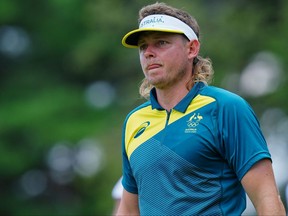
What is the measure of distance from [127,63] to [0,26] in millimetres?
2830

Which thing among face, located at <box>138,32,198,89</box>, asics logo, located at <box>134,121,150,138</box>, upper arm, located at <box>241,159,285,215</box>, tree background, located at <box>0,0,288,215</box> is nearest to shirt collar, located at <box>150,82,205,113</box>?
face, located at <box>138,32,198,89</box>

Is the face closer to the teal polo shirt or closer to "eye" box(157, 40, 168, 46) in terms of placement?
"eye" box(157, 40, 168, 46)

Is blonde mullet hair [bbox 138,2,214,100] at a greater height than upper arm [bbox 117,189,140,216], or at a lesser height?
greater

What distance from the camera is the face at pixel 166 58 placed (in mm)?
7273

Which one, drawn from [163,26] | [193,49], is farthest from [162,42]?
[193,49]

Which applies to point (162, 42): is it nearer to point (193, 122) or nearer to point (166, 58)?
point (166, 58)

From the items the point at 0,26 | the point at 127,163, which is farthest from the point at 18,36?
the point at 127,163

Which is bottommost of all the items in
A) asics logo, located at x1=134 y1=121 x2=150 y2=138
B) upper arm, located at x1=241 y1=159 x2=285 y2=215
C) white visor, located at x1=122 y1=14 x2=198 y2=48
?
upper arm, located at x1=241 y1=159 x2=285 y2=215

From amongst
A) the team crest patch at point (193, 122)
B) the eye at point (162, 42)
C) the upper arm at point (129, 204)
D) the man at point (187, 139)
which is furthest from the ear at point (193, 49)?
the upper arm at point (129, 204)

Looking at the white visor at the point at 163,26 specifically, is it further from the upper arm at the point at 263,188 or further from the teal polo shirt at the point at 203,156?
the upper arm at the point at 263,188

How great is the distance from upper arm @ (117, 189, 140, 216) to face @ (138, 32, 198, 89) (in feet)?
2.64

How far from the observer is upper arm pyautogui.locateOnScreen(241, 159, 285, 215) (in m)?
6.80

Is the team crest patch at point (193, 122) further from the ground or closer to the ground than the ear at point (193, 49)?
closer to the ground

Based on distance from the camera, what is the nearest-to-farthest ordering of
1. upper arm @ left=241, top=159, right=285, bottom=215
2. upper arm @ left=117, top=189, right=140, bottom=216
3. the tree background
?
upper arm @ left=241, top=159, right=285, bottom=215
upper arm @ left=117, top=189, right=140, bottom=216
the tree background
